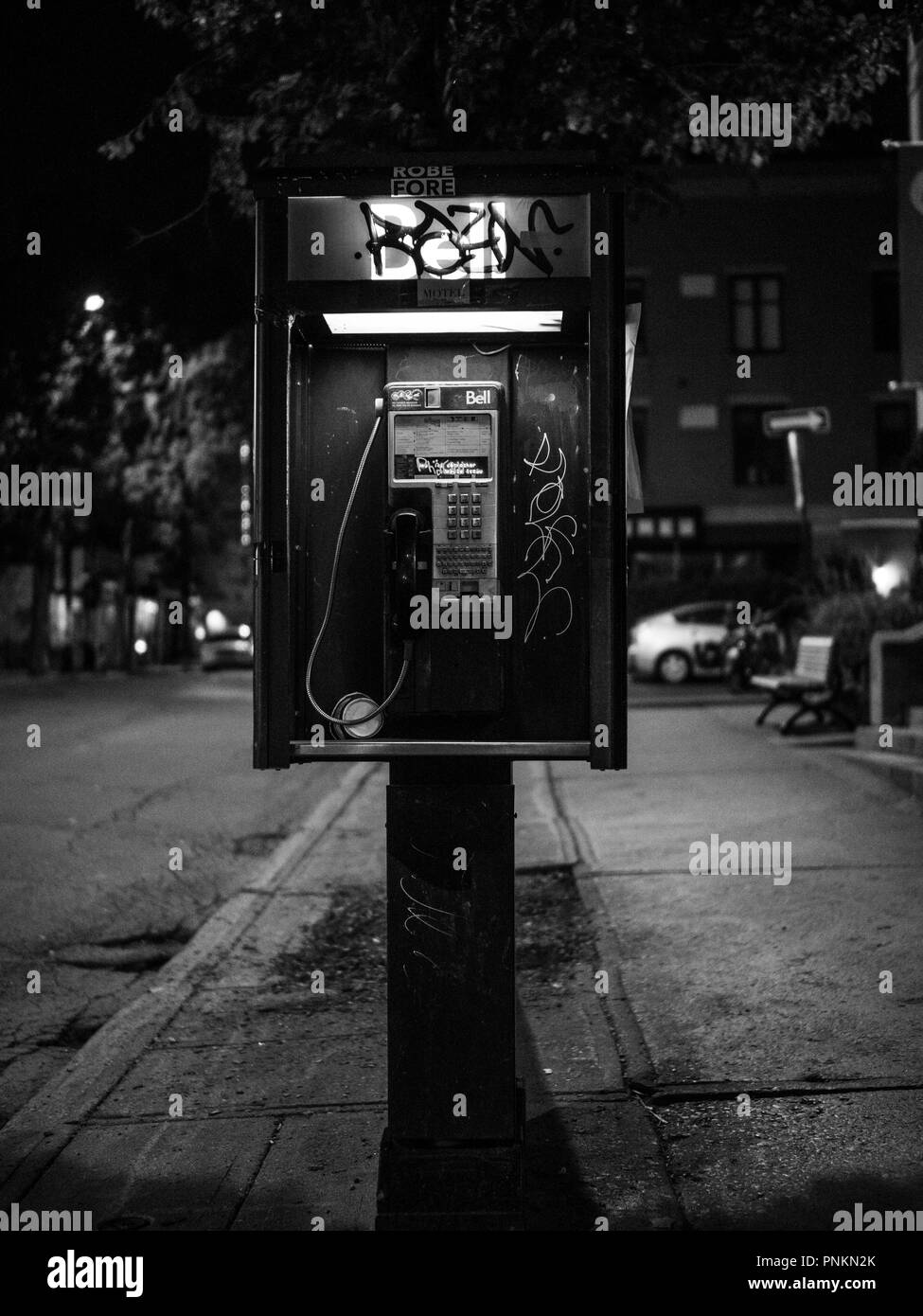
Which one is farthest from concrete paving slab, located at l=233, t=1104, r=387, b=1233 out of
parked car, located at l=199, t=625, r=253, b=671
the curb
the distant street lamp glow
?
parked car, located at l=199, t=625, r=253, b=671

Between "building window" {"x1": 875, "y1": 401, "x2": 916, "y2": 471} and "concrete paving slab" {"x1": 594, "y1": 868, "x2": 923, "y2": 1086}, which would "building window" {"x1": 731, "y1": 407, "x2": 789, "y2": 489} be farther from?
"concrete paving slab" {"x1": 594, "y1": 868, "x2": 923, "y2": 1086}

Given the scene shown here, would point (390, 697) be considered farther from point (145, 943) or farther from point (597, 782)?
point (597, 782)

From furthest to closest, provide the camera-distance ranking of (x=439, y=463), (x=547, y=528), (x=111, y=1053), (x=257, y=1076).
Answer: (x=111, y=1053) < (x=257, y=1076) < (x=547, y=528) < (x=439, y=463)

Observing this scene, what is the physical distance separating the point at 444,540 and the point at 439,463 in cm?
21

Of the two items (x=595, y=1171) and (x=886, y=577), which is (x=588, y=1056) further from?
(x=886, y=577)

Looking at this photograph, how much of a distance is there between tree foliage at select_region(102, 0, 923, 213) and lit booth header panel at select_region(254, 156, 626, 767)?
3.19 meters

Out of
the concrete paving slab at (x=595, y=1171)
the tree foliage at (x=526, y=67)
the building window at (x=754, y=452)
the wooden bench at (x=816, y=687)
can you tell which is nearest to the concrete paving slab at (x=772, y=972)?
the concrete paving slab at (x=595, y=1171)

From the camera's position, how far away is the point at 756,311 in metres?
29.8

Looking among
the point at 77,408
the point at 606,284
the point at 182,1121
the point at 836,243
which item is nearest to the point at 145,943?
the point at 182,1121

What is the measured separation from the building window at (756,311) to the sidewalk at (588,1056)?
2345cm

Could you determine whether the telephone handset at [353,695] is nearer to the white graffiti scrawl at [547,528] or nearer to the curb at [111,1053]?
the white graffiti scrawl at [547,528]

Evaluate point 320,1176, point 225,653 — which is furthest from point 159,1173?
point 225,653

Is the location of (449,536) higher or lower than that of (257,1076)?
higher

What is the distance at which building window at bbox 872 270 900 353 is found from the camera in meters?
29.5
